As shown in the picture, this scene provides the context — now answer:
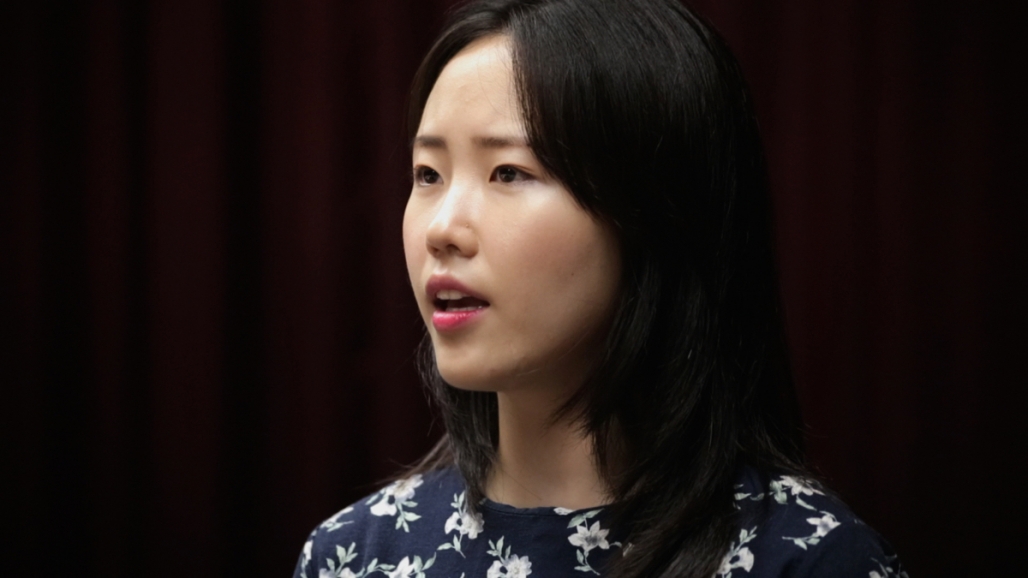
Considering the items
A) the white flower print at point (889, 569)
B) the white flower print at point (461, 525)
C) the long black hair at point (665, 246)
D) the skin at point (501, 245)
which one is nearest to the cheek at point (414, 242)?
the skin at point (501, 245)

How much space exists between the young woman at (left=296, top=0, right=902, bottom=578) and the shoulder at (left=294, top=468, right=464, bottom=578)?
0.01 metres

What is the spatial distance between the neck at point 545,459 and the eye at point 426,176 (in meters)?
0.22

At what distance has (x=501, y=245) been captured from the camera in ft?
2.72

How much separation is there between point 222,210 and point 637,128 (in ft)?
2.88

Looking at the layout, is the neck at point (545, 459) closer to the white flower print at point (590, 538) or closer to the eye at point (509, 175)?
the white flower print at point (590, 538)

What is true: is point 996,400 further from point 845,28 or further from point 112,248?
point 112,248

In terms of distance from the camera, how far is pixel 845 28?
4.46ft

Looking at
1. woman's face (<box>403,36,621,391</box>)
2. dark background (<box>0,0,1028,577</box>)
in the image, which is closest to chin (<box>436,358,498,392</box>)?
woman's face (<box>403,36,621,391</box>)

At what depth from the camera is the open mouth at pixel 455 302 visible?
0.85 metres

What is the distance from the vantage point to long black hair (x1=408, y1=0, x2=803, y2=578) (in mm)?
841

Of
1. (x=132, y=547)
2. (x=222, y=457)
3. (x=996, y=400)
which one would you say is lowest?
(x=132, y=547)

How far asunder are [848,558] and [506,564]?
312 millimetres

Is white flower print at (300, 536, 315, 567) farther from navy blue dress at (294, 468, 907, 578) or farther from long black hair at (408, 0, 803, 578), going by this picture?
long black hair at (408, 0, 803, 578)

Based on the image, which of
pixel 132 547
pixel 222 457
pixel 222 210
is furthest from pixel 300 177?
pixel 132 547
